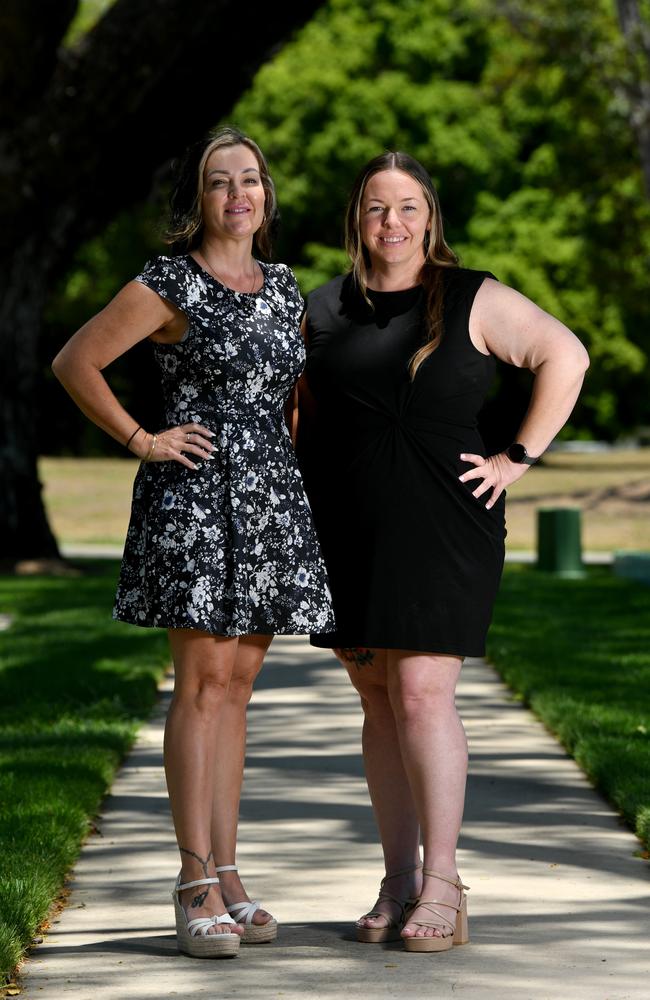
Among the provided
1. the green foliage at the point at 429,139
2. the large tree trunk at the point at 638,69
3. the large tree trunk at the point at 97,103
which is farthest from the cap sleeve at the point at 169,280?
the green foliage at the point at 429,139

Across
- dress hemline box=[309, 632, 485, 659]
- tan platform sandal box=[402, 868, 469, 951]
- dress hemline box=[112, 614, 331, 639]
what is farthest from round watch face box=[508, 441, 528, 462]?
tan platform sandal box=[402, 868, 469, 951]

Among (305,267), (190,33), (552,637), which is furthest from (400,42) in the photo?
(552,637)

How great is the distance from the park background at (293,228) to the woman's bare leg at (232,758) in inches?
21.4

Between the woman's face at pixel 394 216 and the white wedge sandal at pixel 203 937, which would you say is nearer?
the white wedge sandal at pixel 203 937

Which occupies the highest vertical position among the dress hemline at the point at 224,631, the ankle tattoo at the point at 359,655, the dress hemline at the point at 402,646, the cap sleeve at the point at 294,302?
the cap sleeve at the point at 294,302

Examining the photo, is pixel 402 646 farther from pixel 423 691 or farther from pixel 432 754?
pixel 432 754

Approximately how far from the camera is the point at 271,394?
4625 millimetres

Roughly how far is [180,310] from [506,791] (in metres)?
3.00

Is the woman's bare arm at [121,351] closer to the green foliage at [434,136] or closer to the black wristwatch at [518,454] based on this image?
the black wristwatch at [518,454]

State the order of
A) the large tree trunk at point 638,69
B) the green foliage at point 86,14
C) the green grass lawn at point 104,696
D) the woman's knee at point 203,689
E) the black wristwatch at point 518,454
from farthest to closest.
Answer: the green foliage at point 86,14
the large tree trunk at point 638,69
the green grass lawn at point 104,696
the black wristwatch at point 518,454
the woman's knee at point 203,689

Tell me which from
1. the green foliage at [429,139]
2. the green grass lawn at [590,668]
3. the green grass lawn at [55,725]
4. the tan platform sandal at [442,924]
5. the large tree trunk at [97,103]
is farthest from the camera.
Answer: the green foliage at [429,139]

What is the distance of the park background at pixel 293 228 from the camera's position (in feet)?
25.8

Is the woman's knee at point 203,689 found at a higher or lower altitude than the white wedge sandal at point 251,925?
higher

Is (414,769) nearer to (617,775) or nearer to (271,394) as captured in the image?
(271,394)
